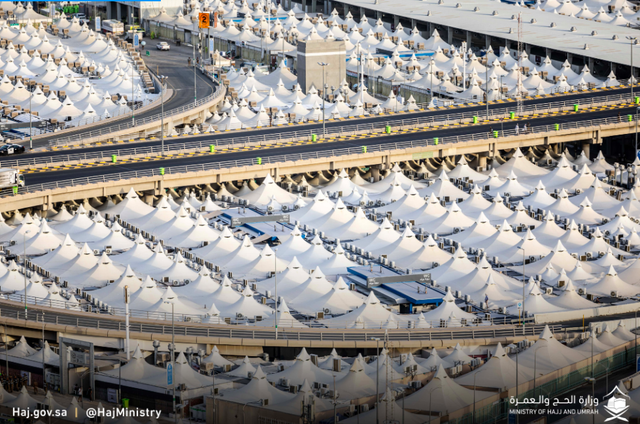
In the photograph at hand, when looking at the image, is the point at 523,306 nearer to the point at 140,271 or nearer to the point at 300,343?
the point at 300,343

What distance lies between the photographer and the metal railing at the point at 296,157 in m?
148

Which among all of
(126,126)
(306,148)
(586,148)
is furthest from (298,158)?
(586,148)

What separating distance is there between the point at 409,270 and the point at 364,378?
111 feet

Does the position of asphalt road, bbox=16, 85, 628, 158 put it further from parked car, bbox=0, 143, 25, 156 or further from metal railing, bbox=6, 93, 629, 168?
parked car, bbox=0, 143, 25, 156

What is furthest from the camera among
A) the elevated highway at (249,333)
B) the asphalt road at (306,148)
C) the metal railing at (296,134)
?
the metal railing at (296,134)

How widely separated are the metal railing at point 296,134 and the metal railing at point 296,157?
6.08m

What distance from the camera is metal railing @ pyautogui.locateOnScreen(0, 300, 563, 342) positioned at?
11125cm

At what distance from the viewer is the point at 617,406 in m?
89.2

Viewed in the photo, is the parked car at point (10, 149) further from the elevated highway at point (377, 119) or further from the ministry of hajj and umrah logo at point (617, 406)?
the ministry of hajj and umrah logo at point (617, 406)

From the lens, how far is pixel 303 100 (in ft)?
618

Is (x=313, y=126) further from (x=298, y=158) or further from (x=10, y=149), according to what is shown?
(x=10, y=149)

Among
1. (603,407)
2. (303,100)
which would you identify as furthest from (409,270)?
(303,100)

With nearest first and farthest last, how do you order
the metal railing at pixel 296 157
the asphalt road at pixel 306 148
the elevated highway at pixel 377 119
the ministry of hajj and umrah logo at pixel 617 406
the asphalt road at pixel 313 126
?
the ministry of hajj and umrah logo at pixel 617 406 < the metal railing at pixel 296 157 < the asphalt road at pixel 306 148 < the asphalt road at pixel 313 126 < the elevated highway at pixel 377 119

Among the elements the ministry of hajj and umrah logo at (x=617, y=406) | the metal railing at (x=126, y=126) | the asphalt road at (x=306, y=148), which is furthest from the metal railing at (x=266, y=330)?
the metal railing at (x=126, y=126)
